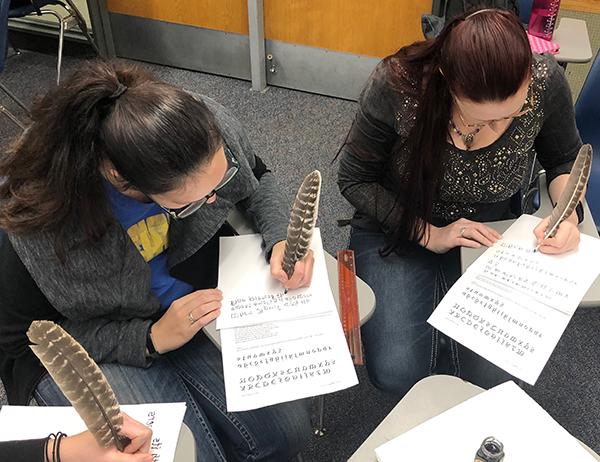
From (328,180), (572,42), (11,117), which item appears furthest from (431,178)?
(11,117)

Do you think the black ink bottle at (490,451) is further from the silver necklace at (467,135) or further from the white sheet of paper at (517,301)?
the silver necklace at (467,135)

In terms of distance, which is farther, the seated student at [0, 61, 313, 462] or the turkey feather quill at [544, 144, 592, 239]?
the turkey feather quill at [544, 144, 592, 239]

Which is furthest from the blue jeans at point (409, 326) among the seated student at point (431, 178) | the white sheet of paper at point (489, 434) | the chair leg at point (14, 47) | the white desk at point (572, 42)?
the chair leg at point (14, 47)

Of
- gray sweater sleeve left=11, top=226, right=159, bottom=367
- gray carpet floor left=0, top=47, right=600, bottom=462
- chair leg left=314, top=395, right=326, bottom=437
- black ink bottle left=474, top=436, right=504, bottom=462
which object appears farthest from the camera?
gray carpet floor left=0, top=47, right=600, bottom=462

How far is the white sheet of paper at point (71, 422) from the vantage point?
0.95 m

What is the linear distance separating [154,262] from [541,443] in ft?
2.74

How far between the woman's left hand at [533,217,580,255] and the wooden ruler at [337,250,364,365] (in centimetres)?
42

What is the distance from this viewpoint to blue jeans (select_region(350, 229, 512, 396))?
4.78ft

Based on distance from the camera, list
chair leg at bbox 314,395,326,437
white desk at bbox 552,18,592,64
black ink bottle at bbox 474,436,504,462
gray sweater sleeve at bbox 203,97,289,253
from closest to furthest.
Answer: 1. black ink bottle at bbox 474,436,504,462
2. gray sweater sleeve at bbox 203,97,289,253
3. chair leg at bbox 314,395,326,437
4. white desk at bbox 552,18,592,64

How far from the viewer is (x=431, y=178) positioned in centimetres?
142

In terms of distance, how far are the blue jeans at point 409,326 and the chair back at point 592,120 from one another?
56 centimetres

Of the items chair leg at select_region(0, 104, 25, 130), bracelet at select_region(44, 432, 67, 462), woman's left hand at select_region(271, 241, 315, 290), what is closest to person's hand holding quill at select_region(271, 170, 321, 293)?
woman's left hand at select_region(271, 241, 315, 290)

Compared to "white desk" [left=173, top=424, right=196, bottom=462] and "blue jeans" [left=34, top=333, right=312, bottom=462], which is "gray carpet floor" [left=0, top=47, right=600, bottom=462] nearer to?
"blue jeans" [left=34, top=333, right=312, bottom=462]

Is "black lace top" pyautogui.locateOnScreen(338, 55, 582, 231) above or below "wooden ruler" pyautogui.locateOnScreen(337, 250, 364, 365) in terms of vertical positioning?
above
